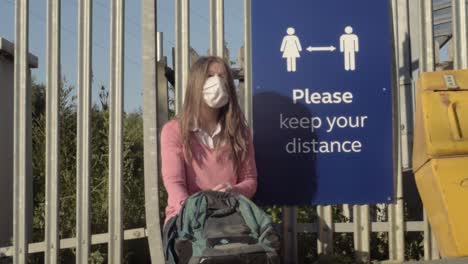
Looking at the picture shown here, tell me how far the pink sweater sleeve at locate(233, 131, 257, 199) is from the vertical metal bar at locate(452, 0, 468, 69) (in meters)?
1.40

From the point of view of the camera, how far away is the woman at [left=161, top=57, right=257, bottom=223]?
3.76 m

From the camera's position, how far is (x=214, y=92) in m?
3.75

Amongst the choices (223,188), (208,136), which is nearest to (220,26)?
(208,136)

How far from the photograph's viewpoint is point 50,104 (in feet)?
14.7

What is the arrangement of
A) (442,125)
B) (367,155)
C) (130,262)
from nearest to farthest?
1. (442,125)
2. (367,155)
3. (130,262)

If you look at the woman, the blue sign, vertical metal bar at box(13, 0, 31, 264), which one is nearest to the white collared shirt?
the woman

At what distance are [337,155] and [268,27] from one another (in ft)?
2.71

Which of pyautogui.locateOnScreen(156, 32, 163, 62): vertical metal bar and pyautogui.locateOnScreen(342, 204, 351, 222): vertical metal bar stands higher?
pyautogui.locateOnScreen(156, 32, 163, 62): vertical metal bar

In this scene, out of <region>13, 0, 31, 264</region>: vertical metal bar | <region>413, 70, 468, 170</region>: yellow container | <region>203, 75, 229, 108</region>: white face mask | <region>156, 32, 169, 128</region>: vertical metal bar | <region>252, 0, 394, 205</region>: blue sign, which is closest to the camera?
<region>413, 70, 468, 170</region>: yellow container

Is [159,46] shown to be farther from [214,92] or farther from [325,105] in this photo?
[325,105]

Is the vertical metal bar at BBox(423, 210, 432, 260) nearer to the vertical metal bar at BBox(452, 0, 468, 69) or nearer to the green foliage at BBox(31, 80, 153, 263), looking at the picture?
the vertical metal bar at BBox(452, 0, 468, 69)

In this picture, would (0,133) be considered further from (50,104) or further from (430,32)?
(430,32)

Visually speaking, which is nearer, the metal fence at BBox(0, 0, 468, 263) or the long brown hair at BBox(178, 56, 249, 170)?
the long brown hair at BBox(178, 56, 249, 170)

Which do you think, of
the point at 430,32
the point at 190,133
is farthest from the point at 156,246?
the point at 430,32
